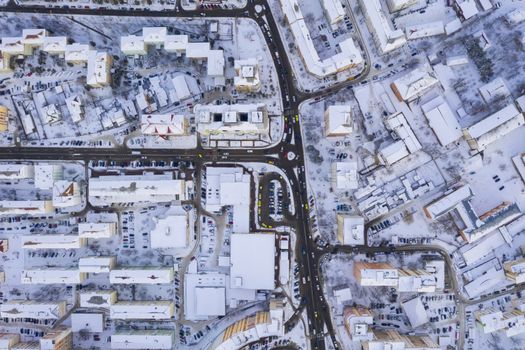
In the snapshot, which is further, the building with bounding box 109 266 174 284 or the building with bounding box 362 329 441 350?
the building with bounding box 109 266 174 284

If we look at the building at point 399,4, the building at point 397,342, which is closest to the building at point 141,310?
the building at point 397,342

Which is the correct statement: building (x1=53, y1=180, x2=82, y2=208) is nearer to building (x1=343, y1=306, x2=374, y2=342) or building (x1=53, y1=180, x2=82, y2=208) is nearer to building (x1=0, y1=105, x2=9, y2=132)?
building (x1=0, y1=105, x2=9, y2=132)

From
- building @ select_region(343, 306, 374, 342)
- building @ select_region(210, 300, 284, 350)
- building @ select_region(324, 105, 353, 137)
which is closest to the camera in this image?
building @ select_region(210, 300, 284, 350)

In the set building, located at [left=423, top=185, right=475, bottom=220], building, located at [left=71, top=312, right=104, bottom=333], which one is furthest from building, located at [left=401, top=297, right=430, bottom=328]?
building, located at [left=71, top=312, right=104, bottom=333]

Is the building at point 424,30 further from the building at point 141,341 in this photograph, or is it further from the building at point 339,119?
the building at point 141,341

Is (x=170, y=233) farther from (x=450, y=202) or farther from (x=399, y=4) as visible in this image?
(x=399, y=4)

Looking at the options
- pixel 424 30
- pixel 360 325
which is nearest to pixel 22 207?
pixel 360 325
